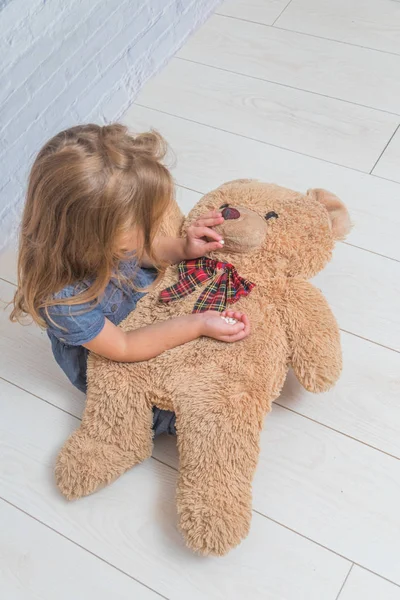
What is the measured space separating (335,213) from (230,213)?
18 centimetres

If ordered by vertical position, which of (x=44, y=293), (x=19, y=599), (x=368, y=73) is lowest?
(x=19, y=599)

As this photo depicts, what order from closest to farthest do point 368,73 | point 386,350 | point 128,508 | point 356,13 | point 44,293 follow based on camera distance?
point 44,293, point 128,508, point 386,350, point 368,73, point 356,13

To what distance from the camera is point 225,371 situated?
0.92m

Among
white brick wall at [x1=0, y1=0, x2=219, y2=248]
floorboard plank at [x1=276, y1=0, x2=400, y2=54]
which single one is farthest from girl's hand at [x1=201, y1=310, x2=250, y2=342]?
floorboard plank at [x1=276, y1=0, x2=400, y2=54]

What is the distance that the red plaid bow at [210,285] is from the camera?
968mm

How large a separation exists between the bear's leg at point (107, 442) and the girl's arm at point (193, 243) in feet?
0.72

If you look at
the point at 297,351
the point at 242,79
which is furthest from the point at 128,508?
the point at 242,79

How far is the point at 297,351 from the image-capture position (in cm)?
94

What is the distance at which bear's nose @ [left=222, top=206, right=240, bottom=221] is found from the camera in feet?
3.27

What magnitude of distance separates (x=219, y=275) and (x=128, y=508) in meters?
0.36

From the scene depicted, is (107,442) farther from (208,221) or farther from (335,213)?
(335,213)

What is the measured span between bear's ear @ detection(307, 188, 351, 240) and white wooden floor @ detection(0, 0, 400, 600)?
5.1 inches

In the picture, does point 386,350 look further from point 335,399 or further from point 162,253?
point 162,253

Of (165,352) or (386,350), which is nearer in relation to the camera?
(165,352)
